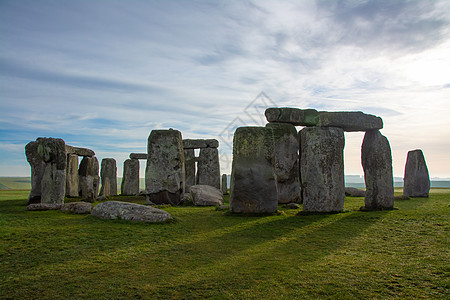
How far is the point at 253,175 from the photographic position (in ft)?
30.9

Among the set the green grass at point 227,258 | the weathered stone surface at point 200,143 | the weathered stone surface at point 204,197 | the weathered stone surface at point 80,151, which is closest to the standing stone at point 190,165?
the weathered stone surface at point 200,143

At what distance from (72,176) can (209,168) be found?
23.7 ft

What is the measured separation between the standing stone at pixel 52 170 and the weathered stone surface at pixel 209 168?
9.16 m

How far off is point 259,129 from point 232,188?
1827mm

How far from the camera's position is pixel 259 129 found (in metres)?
9.65

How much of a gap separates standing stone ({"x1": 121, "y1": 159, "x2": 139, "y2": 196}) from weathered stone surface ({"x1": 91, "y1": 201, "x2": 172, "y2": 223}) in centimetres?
1204

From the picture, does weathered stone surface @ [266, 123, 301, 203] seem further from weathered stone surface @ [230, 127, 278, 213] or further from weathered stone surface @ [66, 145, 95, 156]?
weathered stone surface @ [66, 145, 95, 156]

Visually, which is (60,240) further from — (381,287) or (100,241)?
(381,287)

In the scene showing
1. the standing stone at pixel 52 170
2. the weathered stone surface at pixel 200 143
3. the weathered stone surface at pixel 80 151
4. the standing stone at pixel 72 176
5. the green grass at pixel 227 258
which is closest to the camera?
the green grass at pixel 227 258

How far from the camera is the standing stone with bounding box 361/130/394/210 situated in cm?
1042

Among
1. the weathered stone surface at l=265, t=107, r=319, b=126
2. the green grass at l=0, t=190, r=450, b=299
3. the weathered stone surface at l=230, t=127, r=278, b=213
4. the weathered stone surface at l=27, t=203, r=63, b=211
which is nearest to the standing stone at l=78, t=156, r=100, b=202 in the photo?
the weathered stone surface at l=27, t=203, r=63, b=211

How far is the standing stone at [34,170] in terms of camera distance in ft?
41.7

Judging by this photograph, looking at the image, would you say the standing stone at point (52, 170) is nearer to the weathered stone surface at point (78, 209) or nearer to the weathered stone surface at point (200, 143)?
the weathered stone surface at point (78, 209)

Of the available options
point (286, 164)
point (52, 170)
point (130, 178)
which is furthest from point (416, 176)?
point (130, 178)
